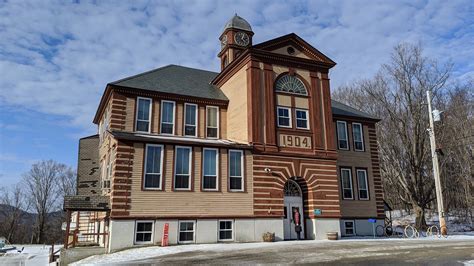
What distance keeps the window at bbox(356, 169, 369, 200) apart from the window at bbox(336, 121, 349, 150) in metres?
2.15

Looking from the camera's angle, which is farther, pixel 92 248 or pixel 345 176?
pixel 345 176

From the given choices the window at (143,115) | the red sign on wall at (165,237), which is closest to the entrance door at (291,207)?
the red sign on wall at (165,237)

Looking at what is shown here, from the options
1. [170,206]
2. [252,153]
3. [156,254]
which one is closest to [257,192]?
[252,153]

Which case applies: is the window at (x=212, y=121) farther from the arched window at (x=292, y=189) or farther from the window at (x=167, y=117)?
the arched window at (x=292, y=189)

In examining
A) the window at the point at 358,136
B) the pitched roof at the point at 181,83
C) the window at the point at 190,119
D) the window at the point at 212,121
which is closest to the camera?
the pitched roof at the point at 181,83

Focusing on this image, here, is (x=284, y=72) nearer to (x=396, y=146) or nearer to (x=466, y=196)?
(x=396, y=146)

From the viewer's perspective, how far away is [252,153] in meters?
22.6

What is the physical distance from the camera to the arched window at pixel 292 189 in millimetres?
23938

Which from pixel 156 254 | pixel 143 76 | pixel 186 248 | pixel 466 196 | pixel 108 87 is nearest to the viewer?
pixel 156 254

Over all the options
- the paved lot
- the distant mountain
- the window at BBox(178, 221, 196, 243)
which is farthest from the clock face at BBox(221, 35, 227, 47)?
the distant mountain

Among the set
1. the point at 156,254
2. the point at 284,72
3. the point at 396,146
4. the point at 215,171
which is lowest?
the point at 156,254

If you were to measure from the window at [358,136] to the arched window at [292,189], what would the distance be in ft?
25.7

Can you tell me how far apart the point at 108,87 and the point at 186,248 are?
454 inches

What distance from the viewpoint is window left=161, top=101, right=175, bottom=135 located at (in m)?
24.3
